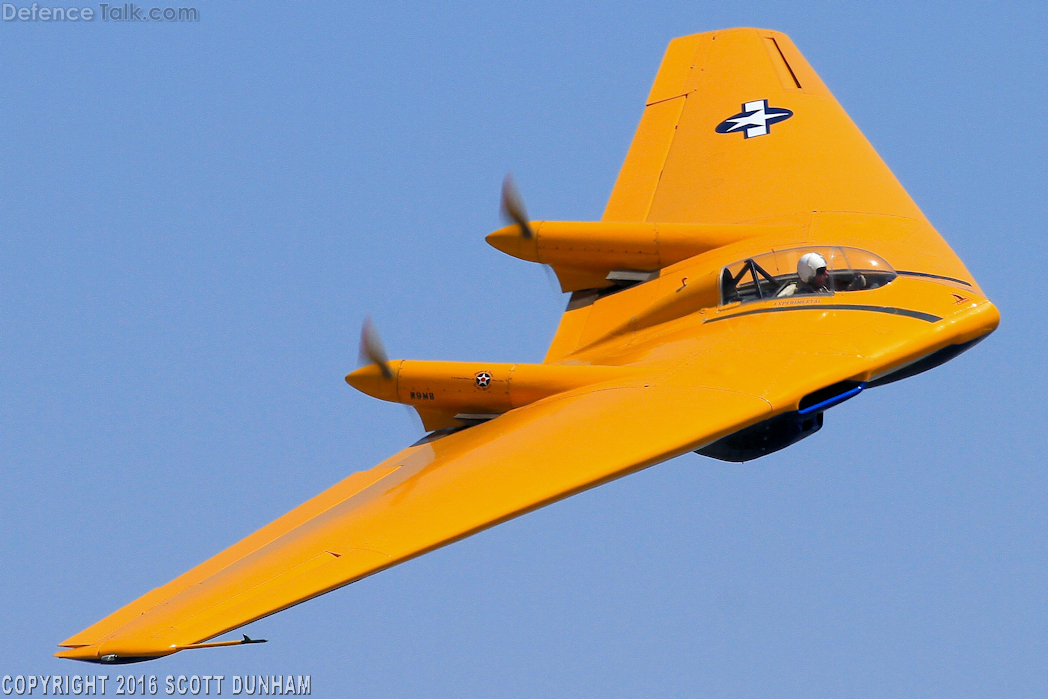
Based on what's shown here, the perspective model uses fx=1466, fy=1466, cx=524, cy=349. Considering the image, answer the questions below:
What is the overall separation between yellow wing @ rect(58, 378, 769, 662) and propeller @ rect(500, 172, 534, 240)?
593cm

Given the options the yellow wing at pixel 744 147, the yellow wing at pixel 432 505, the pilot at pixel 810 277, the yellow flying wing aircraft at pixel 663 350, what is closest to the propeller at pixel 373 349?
the yellow flying wing aircraft at pixel 663 350

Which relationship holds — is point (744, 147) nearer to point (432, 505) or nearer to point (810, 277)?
point (810, 277)

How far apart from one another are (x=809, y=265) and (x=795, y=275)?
472mm

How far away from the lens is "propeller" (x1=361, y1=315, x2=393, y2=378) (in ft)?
92.2

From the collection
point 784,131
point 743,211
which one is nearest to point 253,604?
point 743,211

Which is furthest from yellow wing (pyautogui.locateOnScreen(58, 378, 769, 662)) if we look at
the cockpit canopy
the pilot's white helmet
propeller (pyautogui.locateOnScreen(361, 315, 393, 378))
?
the pilot's white helmet

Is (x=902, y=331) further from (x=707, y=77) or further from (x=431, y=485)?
(x=707, y=77)

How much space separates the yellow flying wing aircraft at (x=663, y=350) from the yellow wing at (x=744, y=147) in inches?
3.0

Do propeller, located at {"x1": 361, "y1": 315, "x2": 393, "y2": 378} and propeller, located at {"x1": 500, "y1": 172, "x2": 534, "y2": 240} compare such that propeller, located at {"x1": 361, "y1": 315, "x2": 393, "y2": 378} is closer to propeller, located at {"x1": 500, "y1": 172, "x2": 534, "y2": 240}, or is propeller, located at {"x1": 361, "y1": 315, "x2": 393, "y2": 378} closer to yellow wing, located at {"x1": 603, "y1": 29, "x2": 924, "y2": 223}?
propeller, located at {"x1": 500, "y1": 172, "x2": 534, "y2": 240}

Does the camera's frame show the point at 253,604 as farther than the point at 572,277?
No

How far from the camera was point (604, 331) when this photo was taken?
3147cm

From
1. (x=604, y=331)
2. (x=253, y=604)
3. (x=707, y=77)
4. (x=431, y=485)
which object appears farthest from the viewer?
(x=707, y=77)

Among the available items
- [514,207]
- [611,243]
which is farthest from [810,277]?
[514,207]

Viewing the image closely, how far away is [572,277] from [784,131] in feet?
22.4
